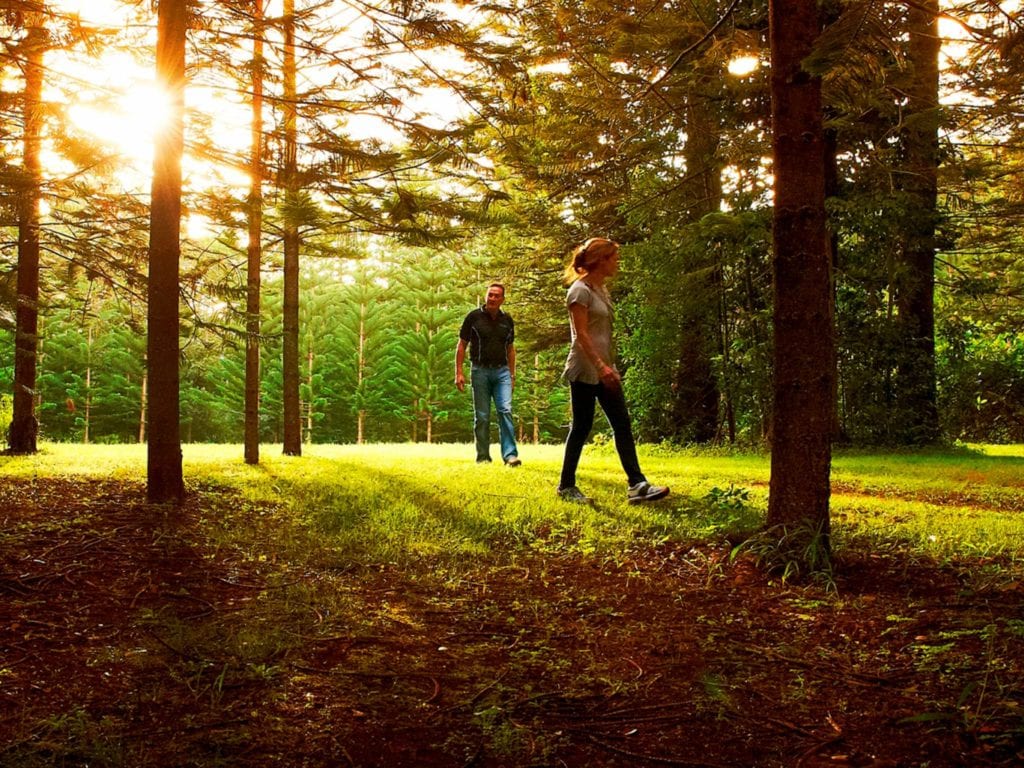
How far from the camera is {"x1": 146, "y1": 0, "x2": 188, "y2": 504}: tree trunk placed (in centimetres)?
564

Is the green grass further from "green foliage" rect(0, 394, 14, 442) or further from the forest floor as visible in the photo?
"green foliage" rect(0, 394, 14, 442)

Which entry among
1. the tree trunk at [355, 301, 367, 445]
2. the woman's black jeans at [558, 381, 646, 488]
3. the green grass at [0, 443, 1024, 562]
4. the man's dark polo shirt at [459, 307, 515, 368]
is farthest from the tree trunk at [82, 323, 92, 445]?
the woman's black jeans at [558, 381, 646, 488]

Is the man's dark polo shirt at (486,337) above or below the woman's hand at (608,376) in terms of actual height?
above

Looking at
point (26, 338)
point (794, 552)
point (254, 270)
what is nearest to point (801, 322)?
point (794, 552)

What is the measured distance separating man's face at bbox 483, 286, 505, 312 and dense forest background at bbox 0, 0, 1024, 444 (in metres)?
0.89

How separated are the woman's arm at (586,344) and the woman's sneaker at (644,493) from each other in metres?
1.00

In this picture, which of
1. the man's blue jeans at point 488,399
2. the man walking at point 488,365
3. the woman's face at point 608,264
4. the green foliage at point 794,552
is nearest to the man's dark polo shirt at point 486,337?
the man walking at point 488,365

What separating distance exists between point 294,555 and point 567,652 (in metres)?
2.23

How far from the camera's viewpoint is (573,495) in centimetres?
625

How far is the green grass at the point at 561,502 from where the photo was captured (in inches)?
188

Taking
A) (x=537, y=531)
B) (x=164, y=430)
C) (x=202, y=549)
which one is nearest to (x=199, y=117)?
(x=164, y=430)

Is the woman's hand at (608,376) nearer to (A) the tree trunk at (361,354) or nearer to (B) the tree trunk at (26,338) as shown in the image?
(B) the tree trunk at (26,338)

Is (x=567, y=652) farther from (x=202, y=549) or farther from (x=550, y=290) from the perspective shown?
(x=550, y=290)

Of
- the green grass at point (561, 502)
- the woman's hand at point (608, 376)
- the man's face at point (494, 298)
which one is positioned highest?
the man's face at point (494, 298)
